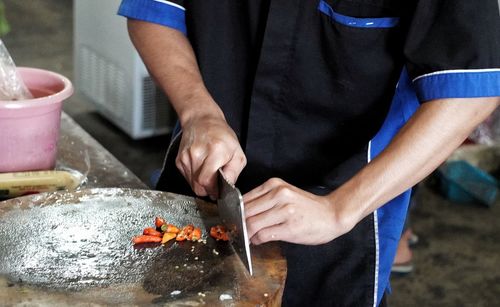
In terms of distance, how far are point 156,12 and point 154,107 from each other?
7.55ft

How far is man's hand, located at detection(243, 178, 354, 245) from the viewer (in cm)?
124

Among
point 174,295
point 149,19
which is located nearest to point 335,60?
point 149,19

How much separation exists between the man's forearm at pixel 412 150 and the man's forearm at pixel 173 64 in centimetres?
30

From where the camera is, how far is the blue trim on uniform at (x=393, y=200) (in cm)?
141

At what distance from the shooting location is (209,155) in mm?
1334

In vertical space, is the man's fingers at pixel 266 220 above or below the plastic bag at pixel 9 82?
above

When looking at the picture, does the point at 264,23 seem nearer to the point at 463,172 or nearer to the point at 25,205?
the point at 25,205

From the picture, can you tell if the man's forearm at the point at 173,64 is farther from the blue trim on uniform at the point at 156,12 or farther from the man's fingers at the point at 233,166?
the man's fingers at the point at 233,166

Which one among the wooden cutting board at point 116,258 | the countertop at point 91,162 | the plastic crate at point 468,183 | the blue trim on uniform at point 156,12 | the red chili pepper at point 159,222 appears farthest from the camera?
the plastic crate at point 468,183

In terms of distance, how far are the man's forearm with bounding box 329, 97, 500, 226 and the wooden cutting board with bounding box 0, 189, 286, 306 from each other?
146mm

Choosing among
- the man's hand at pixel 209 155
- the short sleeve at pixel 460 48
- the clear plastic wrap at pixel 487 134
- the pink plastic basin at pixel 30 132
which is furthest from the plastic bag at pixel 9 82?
the clear plastic wrap at pixel 487 134

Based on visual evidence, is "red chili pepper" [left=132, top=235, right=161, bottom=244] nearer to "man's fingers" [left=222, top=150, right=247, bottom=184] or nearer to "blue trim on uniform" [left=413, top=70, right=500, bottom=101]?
"man's fingers" [left=222, top=150, right=247, bottom=184]

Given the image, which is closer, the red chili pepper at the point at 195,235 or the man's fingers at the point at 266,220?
the man's fingers at the point at 266,220

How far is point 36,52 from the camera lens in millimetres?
5094
